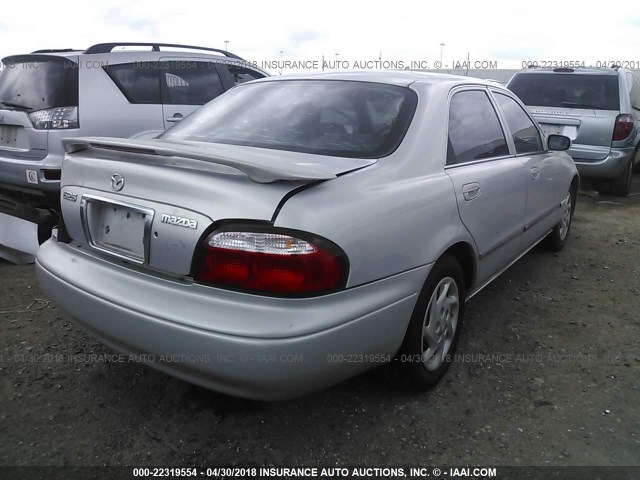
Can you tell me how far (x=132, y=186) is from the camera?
79.8 inches

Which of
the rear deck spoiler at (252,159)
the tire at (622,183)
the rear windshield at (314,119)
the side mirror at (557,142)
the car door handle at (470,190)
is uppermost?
the rear windshield at (314,119)

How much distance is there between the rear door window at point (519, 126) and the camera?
3.41 m

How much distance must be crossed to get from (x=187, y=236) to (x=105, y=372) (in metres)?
1.23

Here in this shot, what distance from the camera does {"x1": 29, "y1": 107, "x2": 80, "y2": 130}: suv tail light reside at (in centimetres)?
411

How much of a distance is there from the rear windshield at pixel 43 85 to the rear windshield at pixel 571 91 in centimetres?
553

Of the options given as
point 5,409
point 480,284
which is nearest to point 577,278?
point 480,284

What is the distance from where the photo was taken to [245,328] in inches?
68.2

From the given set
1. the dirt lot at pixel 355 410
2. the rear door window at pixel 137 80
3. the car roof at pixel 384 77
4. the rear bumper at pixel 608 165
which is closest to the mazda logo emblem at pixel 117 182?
the dirt lot at pixel 355 410

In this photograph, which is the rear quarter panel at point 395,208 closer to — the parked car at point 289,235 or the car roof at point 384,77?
the parked car at point 289,235

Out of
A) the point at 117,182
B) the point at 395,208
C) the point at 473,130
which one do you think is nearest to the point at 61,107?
the point at 117,182

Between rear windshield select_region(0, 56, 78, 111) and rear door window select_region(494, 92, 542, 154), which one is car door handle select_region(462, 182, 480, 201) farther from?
rear windshield select_region(0, 56, 78, 111)

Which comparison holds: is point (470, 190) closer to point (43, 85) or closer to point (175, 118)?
point (175, 118)

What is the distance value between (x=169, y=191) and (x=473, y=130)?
5.75 ft

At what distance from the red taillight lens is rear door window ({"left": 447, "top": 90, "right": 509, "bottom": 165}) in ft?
13.9
